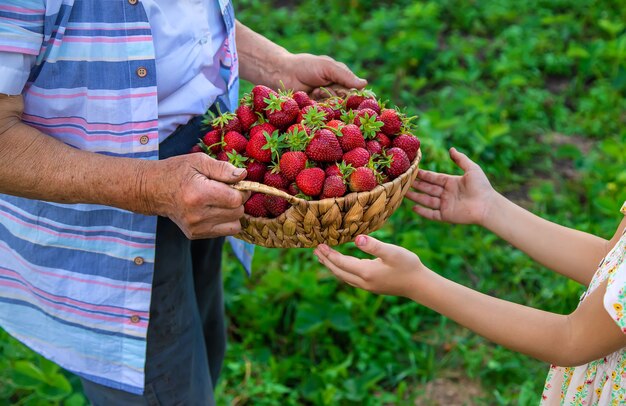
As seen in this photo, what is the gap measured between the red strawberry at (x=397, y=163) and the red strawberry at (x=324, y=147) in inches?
5.4

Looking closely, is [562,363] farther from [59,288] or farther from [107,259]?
[59,288]

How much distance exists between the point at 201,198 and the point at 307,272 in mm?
1579

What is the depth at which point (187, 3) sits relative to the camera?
73.8 inches

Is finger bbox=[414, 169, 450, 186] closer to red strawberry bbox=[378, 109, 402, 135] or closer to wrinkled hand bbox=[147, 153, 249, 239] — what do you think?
red strawberry bbox=[378, 109, 402, 135]

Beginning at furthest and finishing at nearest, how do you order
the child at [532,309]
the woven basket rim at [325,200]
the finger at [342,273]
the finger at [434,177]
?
1. the finger at [434,177]
2. the finger at [342,273]
3. the woven basket rim at [325,200]
4. the child at [532,309]

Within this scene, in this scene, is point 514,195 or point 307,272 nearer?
point 307,272

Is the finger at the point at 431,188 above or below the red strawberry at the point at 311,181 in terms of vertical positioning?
below

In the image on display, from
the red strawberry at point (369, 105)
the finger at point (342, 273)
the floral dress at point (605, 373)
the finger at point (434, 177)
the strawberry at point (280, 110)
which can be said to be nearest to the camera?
the floral dress at point (605, 373)

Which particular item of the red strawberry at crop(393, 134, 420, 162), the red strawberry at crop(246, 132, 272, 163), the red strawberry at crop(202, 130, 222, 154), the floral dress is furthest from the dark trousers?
the floral dress

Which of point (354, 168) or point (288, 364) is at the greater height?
point (354, 168)

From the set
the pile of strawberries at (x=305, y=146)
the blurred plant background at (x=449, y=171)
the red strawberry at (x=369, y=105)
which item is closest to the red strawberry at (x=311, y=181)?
the pile of strawberries at (x=305, y=146)

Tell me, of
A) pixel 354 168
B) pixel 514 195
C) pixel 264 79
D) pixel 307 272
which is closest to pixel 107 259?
pixel 354 168

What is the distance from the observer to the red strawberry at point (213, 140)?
6.37ft

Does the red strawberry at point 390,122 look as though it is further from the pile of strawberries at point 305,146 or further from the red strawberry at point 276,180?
the red strawberry at point 276,180
